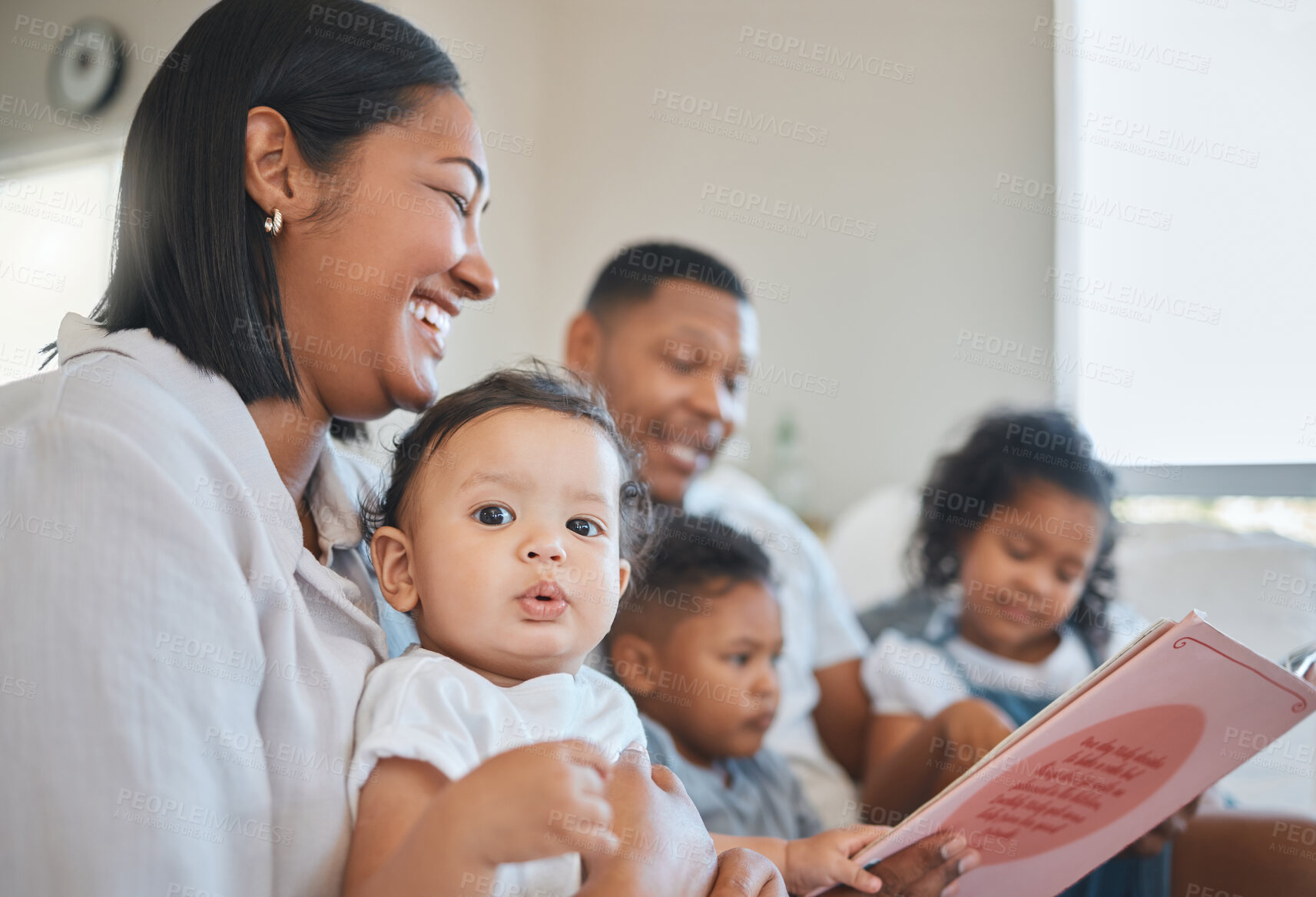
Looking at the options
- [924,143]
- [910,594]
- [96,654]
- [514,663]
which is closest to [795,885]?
[514,663]

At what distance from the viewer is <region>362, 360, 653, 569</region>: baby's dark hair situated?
1.03 m

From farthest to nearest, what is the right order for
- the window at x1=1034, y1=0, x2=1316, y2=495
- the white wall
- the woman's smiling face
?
1. the white wall
2. the window at x1=1034, y1=0, x2=1316, y2=495
3. the woman's smiling face

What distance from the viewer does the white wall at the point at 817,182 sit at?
10.2 feet

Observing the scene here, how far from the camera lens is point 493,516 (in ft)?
3.17

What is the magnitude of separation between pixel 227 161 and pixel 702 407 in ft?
3.86

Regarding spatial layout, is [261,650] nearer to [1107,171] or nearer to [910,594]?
[910,594]

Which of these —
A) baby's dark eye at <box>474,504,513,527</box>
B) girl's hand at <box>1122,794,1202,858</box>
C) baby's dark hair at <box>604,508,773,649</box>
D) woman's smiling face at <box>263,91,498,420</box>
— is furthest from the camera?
baby's dark hair at <box>604,508,773,649</box>

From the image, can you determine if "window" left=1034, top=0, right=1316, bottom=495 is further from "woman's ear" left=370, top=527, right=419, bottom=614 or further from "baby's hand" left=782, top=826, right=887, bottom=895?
"woman's ear" left=370, top=527, right=419, bottom=614

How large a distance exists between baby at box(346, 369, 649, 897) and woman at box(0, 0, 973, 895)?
0.18 feet

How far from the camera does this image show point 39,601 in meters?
0.75

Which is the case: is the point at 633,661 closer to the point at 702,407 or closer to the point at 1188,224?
the point at 702,407

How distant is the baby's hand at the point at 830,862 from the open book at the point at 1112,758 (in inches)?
0.8

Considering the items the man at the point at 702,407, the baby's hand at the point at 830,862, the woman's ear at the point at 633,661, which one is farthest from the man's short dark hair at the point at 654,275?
the baby's hand at the point at 830,862

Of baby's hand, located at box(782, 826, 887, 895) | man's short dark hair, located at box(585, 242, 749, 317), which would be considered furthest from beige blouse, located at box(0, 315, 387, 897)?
man's short dark hair, located at box(585, 242, 749, 317)
